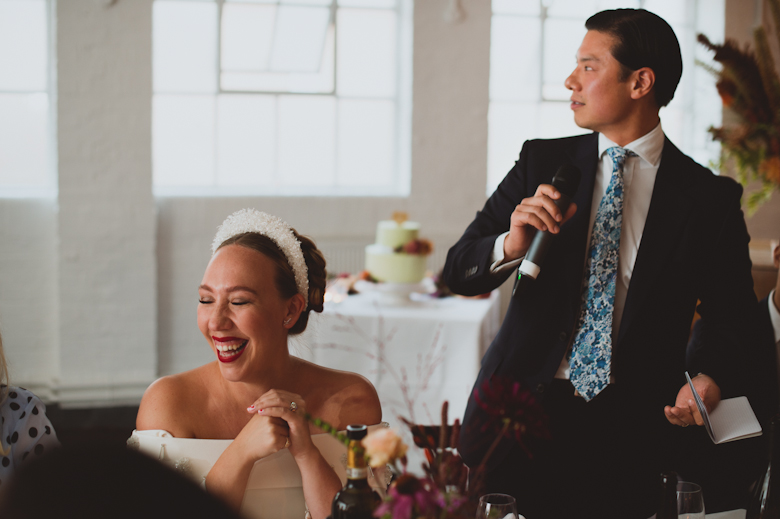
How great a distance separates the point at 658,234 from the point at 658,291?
133 mm

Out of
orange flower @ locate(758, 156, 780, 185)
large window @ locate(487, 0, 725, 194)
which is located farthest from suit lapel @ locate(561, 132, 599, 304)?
large window @ locate(487, 0, 725, 194)

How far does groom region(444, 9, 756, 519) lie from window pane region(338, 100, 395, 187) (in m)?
3.99

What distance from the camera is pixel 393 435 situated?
775mm

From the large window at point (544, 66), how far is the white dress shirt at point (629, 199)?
3954mm

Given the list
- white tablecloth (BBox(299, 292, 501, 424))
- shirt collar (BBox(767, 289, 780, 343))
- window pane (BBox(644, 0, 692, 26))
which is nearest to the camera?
shirt collar (BBox(767, 289, 780, 343))

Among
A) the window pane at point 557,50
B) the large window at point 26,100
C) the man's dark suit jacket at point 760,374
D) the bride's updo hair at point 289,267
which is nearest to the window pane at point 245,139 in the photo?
the large window at point 26,100

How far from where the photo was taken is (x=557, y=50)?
18.8 feet

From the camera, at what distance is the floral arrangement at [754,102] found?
151 inches

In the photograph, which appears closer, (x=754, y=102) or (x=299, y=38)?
(x=754, y=102)

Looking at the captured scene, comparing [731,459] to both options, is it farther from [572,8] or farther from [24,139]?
[24,139]

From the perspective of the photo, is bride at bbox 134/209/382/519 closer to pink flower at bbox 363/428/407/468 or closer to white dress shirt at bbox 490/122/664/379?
white dress shirt at bbox 490/122/664/379

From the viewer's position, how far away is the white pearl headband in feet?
5.53

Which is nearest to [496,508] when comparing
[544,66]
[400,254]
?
[400,254]

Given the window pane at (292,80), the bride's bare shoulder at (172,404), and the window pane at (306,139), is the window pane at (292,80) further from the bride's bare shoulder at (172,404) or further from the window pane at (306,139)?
the bride's bare shoulder at (172,404)
